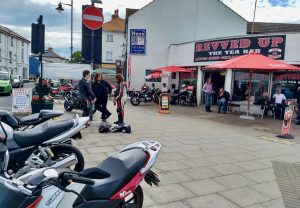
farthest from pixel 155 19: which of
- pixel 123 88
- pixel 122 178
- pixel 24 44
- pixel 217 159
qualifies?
pixel 24 44

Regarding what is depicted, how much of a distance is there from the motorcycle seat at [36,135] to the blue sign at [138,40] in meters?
17.2

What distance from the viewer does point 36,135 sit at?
3.78m

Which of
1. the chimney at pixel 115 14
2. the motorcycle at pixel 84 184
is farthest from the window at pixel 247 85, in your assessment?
the chimney at pixel 115 14

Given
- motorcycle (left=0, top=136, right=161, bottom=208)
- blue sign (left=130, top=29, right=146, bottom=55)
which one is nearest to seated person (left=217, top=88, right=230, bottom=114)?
blue sign (left=130, top=29, right=146, bottom=55)

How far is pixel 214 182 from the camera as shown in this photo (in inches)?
181

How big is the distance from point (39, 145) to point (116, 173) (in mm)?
1816

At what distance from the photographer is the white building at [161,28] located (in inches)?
819

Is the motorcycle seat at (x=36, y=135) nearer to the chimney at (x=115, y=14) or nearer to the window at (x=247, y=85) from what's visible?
the window at (x=247, y=85)

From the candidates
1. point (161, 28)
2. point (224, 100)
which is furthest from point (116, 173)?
point (161, 28)

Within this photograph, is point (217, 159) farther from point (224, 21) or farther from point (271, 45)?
point (224, 21)

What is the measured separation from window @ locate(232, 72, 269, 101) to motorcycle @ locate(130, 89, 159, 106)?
16.6ft

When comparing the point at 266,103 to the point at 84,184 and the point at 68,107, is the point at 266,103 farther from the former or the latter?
the point at 84,184

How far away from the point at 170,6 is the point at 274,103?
11783mm

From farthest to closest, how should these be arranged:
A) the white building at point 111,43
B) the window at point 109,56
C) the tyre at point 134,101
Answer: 1. the window at point 109,56
2. the white building at point 111,43
3. the tyre at point 134,101
